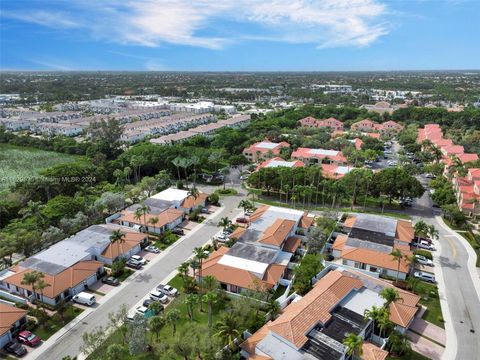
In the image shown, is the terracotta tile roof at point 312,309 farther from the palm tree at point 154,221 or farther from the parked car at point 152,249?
the palm tree at point 154,221

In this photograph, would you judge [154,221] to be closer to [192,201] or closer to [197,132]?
[192,201]

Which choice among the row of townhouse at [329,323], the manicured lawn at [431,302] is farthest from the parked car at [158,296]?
the manicured lawn at [431,302]

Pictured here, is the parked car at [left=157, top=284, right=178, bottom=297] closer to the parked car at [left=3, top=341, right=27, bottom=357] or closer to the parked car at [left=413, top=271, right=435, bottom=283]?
the parked car at [left=3, top=341, right=27, bottom=357]

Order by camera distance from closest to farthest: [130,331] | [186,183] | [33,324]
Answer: [130,331], [33,324], [186,183]

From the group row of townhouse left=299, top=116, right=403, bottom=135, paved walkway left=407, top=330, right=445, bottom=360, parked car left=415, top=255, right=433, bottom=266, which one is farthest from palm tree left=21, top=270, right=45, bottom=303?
row of townhouse left=299, top=116, right=403, bottom=135

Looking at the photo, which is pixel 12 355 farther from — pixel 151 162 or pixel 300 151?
pixel 300 151

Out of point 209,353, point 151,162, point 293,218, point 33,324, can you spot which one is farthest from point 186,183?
point 209,353

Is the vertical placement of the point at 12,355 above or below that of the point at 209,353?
below
